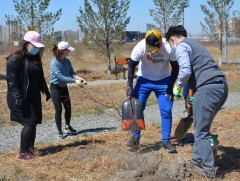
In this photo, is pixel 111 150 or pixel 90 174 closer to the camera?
pixel 90 174

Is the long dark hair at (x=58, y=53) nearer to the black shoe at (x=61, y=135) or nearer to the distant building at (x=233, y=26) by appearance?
the black shoe at (x=61, y=135)

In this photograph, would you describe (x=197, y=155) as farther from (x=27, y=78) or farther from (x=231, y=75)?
(x=231, y=75)

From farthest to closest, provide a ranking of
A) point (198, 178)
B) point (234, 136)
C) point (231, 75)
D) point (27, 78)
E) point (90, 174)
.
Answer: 1. point (231, 75)
2. point (234, 136)
3. point (27, 78)
4. point (90, 174)
5. point (198, 178)

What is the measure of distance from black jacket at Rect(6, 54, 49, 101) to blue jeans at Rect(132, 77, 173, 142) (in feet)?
4.96

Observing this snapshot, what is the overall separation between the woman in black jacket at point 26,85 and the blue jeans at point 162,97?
1.37 meters

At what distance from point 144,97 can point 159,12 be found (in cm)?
1896

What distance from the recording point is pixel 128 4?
63.8 feet

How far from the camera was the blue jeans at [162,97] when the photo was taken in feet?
17.6

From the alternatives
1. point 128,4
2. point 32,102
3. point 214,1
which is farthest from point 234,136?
point 214,1

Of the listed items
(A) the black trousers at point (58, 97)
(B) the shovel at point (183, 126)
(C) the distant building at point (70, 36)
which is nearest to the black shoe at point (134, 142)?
(B) the shovel at point (183, 126)

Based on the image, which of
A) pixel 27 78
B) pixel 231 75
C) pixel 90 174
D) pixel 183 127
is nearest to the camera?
pixel 90 174

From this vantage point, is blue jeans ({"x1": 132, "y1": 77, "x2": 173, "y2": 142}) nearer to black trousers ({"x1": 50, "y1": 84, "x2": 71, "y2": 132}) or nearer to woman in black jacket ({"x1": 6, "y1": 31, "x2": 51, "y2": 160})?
woman in black jacket ({"x1": 6, "y1": 31, "x2": 51, "y2": 160})

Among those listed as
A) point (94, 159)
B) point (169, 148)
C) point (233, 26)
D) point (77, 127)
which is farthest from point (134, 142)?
point (233, 26)

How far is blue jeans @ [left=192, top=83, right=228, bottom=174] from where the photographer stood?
4203 millimetres
